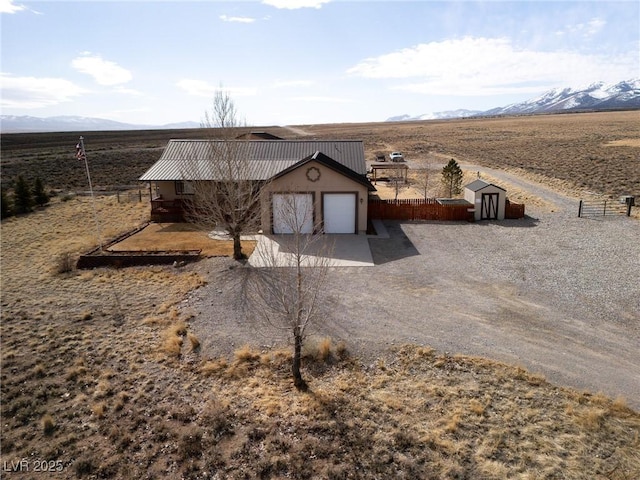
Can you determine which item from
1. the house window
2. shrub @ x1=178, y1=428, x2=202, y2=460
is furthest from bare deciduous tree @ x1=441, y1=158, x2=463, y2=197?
shrub @ x1=178, y1=428, x2=202, y2=460

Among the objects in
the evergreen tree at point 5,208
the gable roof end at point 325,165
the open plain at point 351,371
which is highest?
the gable roof end at point 325,165

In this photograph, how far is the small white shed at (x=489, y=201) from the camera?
27297 millimetres

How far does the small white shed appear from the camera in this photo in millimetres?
27297

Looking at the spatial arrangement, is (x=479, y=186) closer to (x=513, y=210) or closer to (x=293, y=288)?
(x=513, y=210)

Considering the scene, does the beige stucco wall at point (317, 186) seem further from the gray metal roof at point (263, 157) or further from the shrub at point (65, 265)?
the shrub at point (65, 265)

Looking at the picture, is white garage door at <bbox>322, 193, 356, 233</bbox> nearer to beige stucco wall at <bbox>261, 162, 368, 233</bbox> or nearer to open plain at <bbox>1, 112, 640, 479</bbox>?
beige stucco wall at <bbox>261, 162, 368, 233</bbox>

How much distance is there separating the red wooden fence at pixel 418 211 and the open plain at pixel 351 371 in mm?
5648

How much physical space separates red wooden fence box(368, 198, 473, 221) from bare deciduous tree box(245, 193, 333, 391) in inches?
258

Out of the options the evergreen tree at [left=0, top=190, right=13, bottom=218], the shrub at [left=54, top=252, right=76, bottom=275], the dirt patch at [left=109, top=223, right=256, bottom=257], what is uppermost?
the evergreen tree at [left=0, top=190, right=13, bottom=218]

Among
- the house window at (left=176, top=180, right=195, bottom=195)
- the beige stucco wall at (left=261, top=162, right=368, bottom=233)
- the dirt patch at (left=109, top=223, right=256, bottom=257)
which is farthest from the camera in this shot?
the house window at (left=176, top=180, right=195, bottom=195)

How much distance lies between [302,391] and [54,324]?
10151 mm

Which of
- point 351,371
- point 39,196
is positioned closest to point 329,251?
point 351,371

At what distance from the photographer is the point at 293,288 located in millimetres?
16922

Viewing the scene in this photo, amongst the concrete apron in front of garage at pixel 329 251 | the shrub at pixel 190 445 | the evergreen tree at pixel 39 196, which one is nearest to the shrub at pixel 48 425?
the shrub at pixel 190 445
